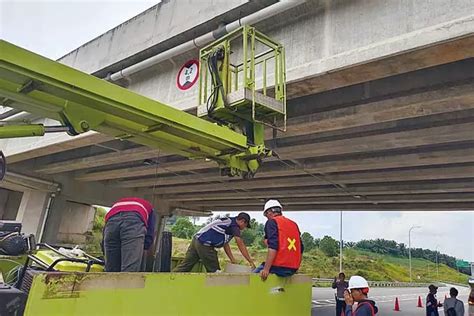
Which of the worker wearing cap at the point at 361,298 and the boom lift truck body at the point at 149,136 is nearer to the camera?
the boom lift truck body at the point at 149,136

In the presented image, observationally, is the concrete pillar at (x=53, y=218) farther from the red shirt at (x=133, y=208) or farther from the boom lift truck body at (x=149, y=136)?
the red shirt at (x=133, y=208)

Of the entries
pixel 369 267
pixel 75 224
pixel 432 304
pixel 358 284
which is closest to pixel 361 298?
pixel 358 284

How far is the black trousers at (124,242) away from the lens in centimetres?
371

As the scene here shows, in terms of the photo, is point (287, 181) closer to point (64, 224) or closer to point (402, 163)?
point (402, 163)

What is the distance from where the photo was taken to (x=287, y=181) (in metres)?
12.7

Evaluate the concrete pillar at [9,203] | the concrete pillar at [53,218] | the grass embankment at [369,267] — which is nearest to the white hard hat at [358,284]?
the concrete pillar at [53,218]

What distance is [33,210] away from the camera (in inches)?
595

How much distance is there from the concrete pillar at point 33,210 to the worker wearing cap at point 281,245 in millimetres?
13349

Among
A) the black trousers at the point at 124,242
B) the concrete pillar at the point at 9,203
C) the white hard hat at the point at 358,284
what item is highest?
the concrete pillar at the point at 9,203

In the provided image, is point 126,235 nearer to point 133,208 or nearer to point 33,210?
point 133,208

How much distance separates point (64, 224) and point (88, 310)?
55.8 feet

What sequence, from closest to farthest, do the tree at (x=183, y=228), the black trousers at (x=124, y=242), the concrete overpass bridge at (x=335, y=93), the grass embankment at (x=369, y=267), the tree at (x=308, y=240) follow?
the black trousers at (x=124, y=242), the concrete overpass bridge at (x=335, y=93), the tree at (x=183, y=228), the grass embankment at (x=369, y=267), the tree at (x=308, y=240)

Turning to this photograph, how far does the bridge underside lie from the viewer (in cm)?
607

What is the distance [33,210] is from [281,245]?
14.1m
